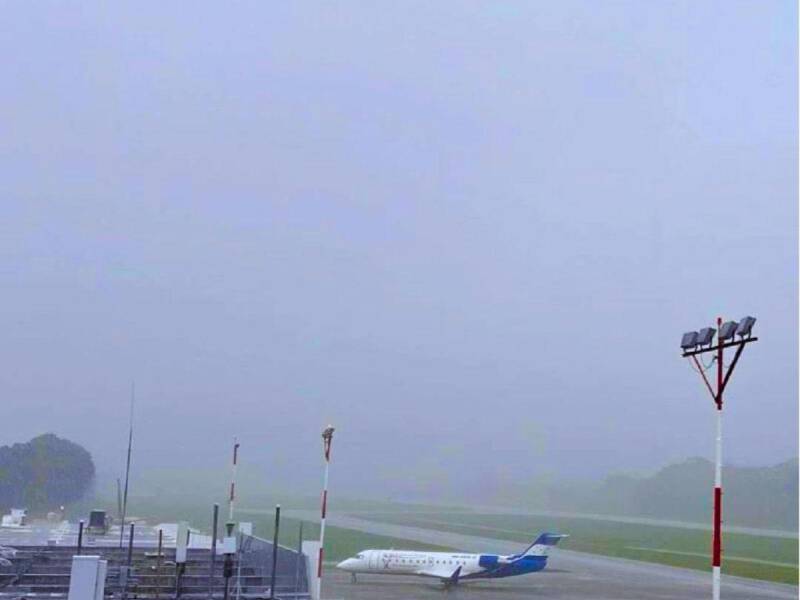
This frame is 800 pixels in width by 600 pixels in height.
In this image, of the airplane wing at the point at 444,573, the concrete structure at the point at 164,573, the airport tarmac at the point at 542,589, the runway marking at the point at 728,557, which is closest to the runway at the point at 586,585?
the airport tarmac at the point at 542,589

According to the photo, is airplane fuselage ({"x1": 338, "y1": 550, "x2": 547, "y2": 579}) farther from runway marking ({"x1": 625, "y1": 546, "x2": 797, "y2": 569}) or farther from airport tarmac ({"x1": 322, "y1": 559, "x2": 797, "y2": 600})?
runway marking ({"x1": 625, "y1": 546, "x2": 797, "y2": 569})

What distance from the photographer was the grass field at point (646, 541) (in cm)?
9164

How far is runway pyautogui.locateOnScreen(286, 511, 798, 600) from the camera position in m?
56.5

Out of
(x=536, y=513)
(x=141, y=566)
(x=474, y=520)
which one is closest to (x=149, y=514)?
(x=141, y=566)

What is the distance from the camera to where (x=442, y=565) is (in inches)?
2437

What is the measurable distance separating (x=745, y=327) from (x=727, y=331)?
0.36 meters

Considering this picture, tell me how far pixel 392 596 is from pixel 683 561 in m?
48.3

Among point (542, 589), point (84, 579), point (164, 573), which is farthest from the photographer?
point (542, 589)

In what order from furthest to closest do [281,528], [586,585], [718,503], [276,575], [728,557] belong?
[728,557], [281,528], [586,585], [276,575], [718,503]

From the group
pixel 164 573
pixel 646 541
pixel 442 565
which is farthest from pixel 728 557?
pixel 164 573

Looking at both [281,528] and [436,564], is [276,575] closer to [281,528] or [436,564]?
[436,564]

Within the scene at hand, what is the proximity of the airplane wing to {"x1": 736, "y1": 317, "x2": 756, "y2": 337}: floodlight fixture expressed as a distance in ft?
145

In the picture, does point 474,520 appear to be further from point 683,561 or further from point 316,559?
point 316,559

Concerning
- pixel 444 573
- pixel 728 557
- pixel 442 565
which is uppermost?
pixel 442 565
